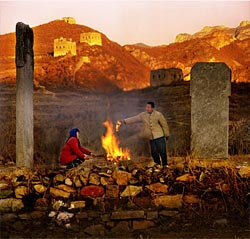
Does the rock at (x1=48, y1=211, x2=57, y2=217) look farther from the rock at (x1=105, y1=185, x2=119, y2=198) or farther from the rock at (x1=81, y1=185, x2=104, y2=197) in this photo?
the rock at (x1=105, y1=185, x2=119, y2=198)

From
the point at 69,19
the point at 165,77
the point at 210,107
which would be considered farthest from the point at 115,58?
the point at 210,107

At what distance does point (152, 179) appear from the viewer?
750 centimetres

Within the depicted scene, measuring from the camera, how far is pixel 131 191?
732 centimetres

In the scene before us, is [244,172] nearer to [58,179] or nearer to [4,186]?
[58,179]

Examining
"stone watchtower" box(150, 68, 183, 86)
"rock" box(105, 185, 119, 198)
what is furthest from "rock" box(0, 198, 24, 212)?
"stone watchtower" box(150, 68, 183, 86)

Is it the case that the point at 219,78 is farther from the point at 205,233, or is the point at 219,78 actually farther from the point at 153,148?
the point at 205,233

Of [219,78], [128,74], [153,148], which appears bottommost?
[153,148]

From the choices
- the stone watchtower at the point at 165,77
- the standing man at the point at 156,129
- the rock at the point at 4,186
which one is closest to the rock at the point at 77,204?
the rock at the point at 4,186

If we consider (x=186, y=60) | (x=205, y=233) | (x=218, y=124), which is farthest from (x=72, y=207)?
(x=186, y=60)

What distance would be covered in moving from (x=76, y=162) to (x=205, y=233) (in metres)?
2.80

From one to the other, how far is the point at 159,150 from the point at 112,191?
1.66 meters

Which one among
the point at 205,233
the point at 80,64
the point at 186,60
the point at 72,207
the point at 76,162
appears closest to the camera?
the point at 205,233

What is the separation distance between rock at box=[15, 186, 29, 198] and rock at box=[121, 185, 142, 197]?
1.59 meters

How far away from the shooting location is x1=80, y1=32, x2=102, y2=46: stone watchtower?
95312mm
